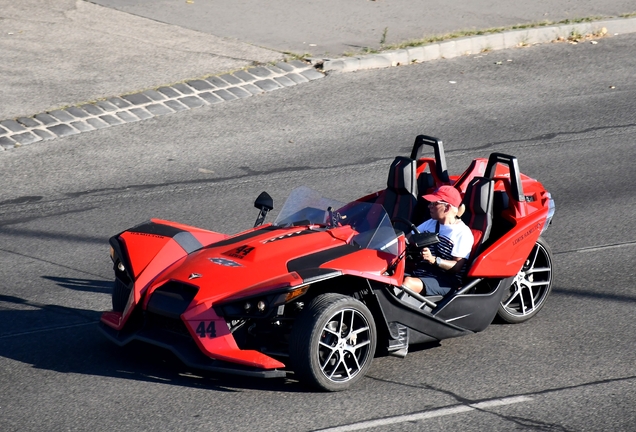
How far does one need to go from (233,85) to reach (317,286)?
7.34 m

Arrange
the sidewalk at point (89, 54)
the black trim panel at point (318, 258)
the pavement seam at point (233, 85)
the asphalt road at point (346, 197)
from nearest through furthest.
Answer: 1. the asphalt road at point (346, 197)
2. the black trim panel at point (318, 258)
3. the pavement seam at point (233, 85)
4. the sidewalk at point (89, 54)

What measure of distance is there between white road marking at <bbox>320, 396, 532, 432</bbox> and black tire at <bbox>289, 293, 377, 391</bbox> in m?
0.47

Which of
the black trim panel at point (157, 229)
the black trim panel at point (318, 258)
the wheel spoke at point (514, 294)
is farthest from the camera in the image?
the wheel spoke at point (514, 294)

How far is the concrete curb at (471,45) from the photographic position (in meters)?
14.2

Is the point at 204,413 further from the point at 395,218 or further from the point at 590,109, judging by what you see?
the point at 590,109

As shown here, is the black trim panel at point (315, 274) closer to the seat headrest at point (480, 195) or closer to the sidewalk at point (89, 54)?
the seat headrest at point (480, 195)

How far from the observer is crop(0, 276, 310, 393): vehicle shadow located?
6.48 meters

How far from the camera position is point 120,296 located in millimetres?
7000

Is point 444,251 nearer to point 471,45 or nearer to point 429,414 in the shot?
point 429,414

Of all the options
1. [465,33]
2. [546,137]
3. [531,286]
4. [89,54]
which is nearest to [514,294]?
[531,286]

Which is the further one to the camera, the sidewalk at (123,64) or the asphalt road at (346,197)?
the sidewalk at (123,64)

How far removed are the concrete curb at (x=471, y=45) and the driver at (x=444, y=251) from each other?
685 centimetres

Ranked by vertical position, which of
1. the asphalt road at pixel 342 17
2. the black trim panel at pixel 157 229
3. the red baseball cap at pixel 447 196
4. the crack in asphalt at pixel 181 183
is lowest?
the crack in asphalt at pixel 181 183

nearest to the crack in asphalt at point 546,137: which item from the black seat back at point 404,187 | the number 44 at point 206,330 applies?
the black seat back at point 404,187
